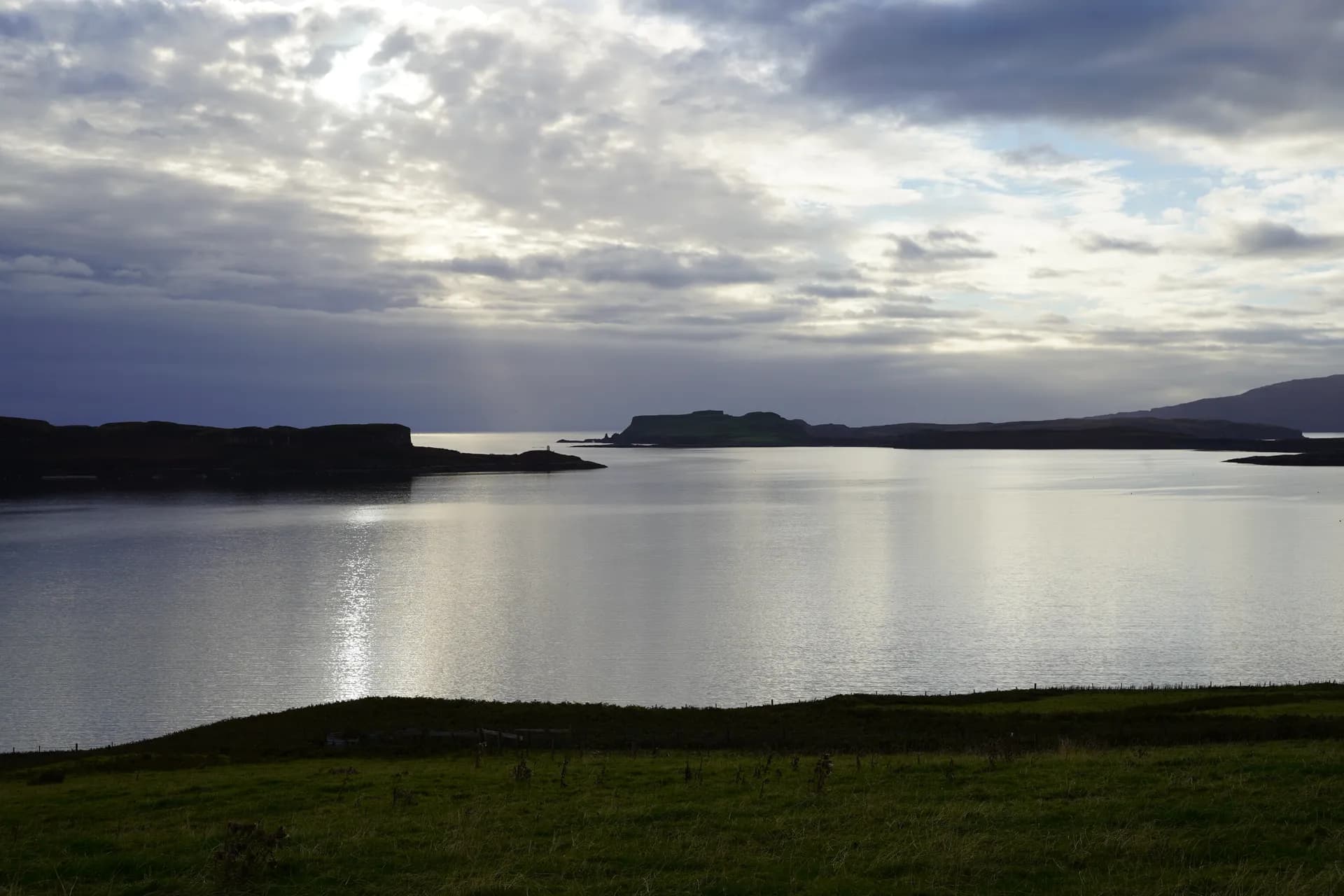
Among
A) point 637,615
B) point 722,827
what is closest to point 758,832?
point 722,827

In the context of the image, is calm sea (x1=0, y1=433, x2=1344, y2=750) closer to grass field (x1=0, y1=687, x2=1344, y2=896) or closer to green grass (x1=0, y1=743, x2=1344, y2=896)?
grass field (x1=0, y1=687, x2=1344, y2=896)

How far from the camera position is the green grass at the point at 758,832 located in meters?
13.9

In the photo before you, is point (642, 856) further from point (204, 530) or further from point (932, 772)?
point (204, 530)

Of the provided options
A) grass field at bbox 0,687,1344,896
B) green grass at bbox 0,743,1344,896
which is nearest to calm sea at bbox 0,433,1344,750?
grass field at bbox 0,687,1344,896

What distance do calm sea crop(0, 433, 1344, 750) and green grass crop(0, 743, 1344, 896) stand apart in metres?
31.6

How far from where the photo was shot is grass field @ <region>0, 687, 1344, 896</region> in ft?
45.7

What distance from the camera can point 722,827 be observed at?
17.5 metres

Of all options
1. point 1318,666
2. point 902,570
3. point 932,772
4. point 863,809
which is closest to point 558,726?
point 932,772

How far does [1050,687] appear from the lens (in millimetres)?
54312

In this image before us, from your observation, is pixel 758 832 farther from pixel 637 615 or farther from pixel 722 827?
pixel 637 615

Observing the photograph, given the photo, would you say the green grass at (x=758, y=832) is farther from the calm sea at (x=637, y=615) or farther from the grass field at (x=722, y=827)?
the calm sea at (x=637, y=615)

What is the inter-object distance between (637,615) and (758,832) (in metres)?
66.0

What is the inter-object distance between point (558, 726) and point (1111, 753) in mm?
23245

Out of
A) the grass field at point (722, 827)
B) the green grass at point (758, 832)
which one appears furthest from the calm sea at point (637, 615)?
the green grass at point (758, 832)
